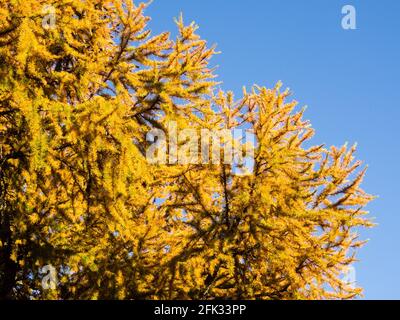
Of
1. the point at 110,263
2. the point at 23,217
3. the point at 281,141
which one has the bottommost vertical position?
the point at 110,263

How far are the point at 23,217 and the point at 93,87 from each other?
2481mm

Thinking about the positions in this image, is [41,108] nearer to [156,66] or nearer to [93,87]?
[156,66]

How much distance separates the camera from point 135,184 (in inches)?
233

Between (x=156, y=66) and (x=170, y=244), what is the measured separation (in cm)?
241

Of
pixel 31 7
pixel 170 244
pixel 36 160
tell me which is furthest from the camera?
pixel 170 244

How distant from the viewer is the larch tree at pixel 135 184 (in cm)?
537

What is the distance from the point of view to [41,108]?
544 centimetres

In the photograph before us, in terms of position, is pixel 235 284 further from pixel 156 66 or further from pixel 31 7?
pixel 31 7

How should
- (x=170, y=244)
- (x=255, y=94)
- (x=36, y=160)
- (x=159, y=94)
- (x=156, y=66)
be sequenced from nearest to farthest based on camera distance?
(x=36, y=160) → (x=159, y=94) → (x=156, y=66) → (x=170, y=244) → (x=255, y=94)

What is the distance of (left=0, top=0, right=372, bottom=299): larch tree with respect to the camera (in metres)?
5.37
